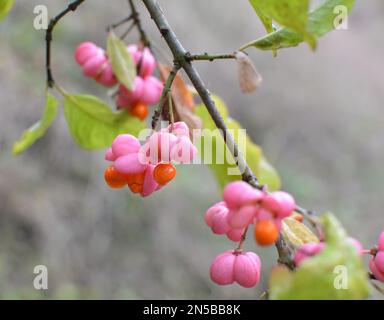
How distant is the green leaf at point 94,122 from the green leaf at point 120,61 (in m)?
0.10

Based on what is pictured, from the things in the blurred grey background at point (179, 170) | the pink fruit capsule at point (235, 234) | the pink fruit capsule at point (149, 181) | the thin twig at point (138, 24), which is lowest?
the pink fruit capsule at point (235, 234)

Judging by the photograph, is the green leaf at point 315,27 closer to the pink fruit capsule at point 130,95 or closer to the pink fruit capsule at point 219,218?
the pink fruit capsule at point 219,218

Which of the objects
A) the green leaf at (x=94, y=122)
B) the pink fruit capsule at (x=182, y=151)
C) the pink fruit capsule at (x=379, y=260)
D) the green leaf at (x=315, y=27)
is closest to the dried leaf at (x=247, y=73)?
the green leaf at (x=315, y=27)

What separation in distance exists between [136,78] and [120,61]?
85mm

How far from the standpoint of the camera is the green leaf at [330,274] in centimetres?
40

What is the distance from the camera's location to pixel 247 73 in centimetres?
72

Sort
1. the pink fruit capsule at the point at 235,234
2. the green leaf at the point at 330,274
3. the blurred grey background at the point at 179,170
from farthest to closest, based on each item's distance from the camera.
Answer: the blurred grey background at the point at 179,170, the pink fruit capsule at the point at 235,234, the green leaf at the point at 330,274

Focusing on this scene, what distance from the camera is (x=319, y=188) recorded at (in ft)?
15.7

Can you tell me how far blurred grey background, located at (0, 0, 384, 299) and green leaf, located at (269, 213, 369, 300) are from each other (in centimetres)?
76

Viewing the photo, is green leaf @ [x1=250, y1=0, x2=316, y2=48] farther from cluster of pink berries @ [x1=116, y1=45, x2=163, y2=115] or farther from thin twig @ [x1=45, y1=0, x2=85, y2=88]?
cluster of pink berries @ [x1=116, y1=45, x2=163, y2=115]

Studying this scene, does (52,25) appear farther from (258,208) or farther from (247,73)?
(258,208)

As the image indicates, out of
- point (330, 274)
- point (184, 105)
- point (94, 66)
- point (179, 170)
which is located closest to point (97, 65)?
point (94, 66)
